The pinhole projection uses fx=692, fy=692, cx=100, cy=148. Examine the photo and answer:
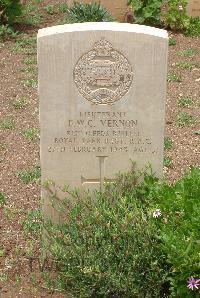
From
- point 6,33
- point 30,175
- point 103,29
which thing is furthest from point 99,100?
point 6,33

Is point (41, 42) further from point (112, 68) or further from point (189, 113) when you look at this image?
point (189, 113)

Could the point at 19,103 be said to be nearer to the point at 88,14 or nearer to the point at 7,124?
the point at 7,124

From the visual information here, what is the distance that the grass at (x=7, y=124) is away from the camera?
23.0ft

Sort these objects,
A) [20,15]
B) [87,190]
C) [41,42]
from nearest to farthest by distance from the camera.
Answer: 1. [41,42]
2. [87,190]
3. [20,15]

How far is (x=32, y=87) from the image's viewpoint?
26.9 ft

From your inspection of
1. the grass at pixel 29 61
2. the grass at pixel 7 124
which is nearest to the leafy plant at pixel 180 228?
the grass at pixel 7 124

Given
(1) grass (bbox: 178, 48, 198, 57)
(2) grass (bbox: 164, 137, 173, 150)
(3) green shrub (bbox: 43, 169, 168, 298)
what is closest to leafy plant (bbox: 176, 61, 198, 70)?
(1) grass (bbox: 178, 48, 198, 57)

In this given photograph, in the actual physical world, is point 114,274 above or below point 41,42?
below

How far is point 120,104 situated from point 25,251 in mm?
1279

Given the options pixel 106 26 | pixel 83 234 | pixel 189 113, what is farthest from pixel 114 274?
pixel 189 113

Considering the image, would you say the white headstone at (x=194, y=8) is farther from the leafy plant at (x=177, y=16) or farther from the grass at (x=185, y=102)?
the grass at (x=185, y=102)

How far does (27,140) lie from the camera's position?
6715 millimetres

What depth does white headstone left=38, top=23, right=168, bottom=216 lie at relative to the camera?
412 cm

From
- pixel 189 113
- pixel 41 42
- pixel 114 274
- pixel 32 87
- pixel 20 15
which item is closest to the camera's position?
pixel 114 274
